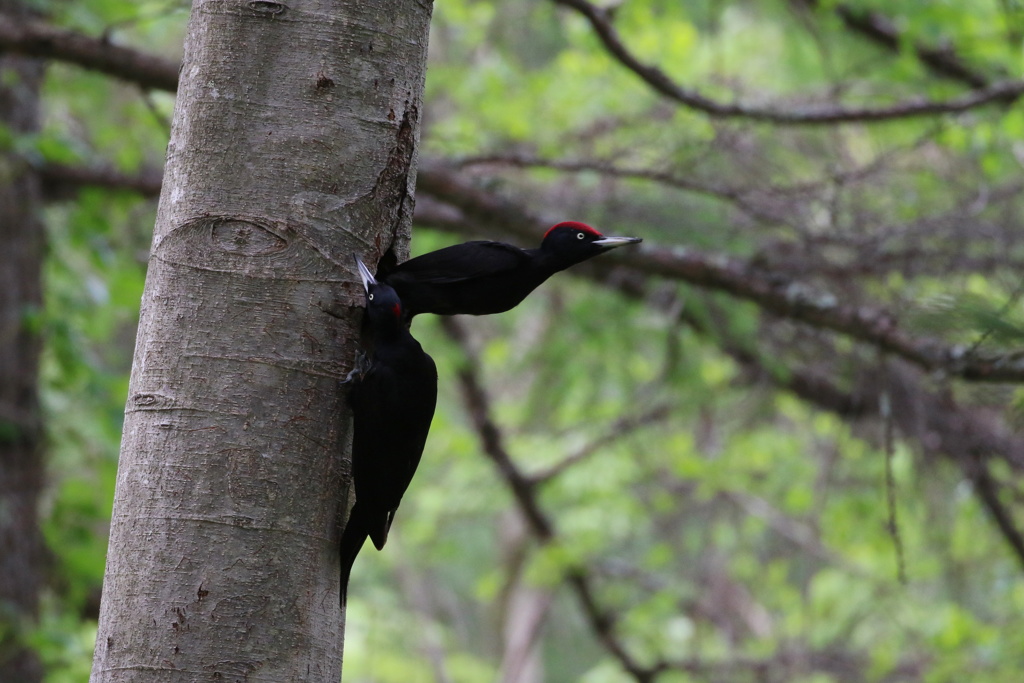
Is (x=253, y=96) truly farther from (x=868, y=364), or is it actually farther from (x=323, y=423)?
(x=868, y=364)

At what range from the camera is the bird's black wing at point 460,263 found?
76.8 inches

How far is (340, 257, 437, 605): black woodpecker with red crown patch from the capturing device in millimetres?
1640

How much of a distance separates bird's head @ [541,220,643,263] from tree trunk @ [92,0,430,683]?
0.58m

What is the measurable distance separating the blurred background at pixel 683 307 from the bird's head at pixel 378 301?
134 cm

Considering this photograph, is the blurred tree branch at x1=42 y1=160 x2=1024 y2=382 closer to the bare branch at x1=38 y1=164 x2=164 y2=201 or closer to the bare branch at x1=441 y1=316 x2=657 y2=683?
the bare branch at x1=38 y1=164 x2=164 y2=201

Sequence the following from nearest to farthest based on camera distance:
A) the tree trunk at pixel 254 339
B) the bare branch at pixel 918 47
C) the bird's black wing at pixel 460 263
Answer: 1. the tree trunk at pixel 254 339
2. the bird's black wing at pixel 460 263
3. the bare branch at pixel 918 47

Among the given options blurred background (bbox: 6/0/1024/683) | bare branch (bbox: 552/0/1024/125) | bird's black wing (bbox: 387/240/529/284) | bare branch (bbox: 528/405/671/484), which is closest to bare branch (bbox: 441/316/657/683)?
blurred background (bbox: 6/0/1024/683)

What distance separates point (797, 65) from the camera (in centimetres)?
739

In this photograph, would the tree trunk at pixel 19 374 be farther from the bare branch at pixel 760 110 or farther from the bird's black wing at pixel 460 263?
the bird's black wing at pixel 460 263

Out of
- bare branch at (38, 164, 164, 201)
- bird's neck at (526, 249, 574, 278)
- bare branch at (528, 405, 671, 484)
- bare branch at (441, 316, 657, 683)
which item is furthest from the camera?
bare branch at (441, 316, 657, 683)

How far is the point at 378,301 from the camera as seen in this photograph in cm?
169

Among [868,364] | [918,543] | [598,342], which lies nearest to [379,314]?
[868,364]

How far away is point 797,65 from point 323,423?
265 inches

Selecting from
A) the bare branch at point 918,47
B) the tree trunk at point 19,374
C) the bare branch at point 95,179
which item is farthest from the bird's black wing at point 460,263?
the bare branch at point 918,47
